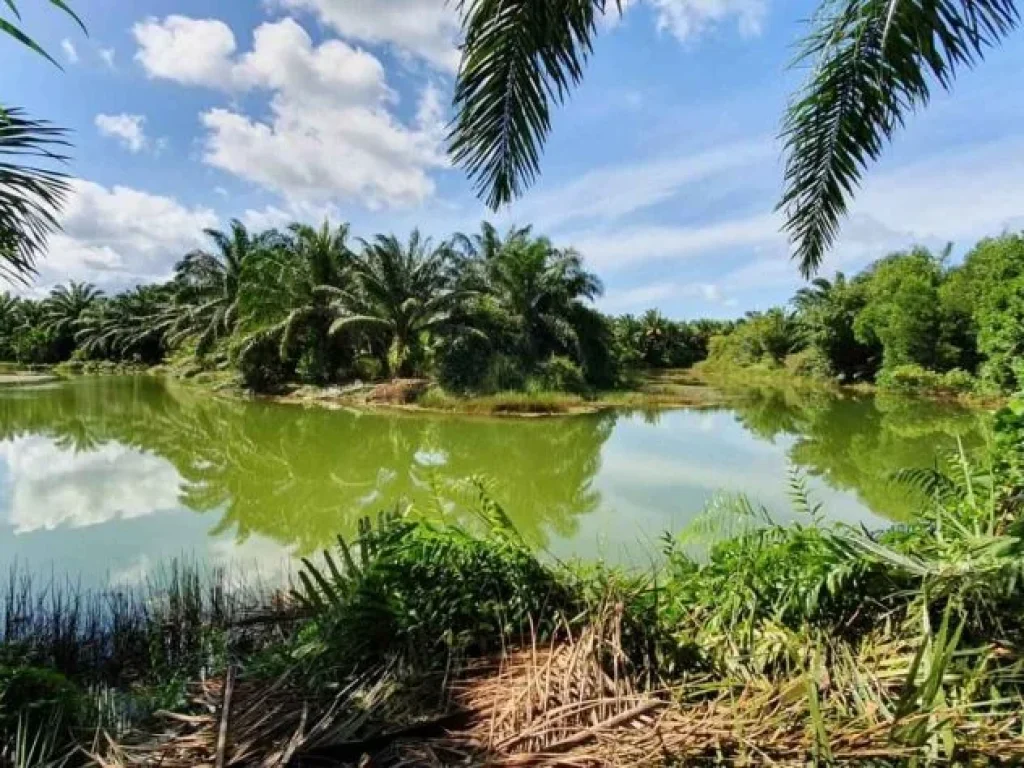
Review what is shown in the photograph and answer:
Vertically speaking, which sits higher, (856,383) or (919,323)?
(919,323)

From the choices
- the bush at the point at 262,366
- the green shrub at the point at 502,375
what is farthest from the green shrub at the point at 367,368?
the green shrub at the point at 502,375

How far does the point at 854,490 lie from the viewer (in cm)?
952

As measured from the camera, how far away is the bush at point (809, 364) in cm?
2920

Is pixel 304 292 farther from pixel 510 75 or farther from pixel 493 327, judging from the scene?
pixel 510 75

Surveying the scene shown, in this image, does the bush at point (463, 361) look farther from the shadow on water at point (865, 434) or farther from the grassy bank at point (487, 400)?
the shadow on water at point (865, 434)

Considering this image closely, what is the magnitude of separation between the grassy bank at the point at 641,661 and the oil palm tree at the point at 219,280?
2601cm

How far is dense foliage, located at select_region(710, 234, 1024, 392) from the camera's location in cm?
1830

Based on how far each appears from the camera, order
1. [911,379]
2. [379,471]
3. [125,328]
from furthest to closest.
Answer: [125,328] → [911,379] → [379,471]

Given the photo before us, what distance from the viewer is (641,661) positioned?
189cm

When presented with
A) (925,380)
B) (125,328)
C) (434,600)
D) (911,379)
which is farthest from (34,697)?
(125,328)

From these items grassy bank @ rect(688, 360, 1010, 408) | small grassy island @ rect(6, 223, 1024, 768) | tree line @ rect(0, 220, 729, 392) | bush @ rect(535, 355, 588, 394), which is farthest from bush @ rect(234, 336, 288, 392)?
small grassy island @ rect(6, 223, 1024, 768)

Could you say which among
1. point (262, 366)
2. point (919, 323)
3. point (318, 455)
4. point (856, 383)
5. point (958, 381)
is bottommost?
point (318, 455)

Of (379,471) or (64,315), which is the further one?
(64,315)

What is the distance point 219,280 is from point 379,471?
2152 centimetres
